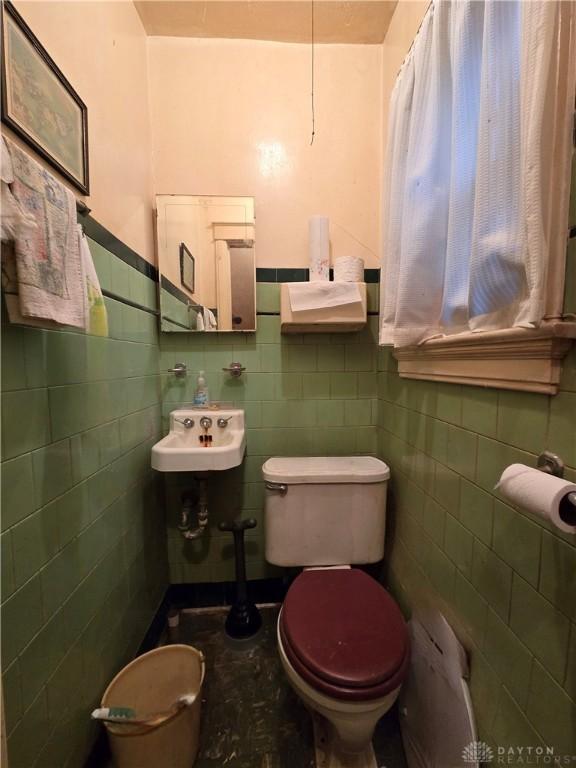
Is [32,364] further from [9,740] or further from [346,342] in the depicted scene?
[346,342]

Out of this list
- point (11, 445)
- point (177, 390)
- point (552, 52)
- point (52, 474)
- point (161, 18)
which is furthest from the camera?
point (177, 390)

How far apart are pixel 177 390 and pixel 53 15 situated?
119cm

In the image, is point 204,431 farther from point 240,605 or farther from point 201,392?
point 240,605

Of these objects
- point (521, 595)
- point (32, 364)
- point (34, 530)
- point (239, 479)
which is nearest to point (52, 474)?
point (34, 530)

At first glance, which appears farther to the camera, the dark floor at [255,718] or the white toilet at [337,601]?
the dark floor at [255,718]

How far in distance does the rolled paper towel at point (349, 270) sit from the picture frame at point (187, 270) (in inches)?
26.4

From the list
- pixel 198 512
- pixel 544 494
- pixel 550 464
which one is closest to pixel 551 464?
pixel 550 464

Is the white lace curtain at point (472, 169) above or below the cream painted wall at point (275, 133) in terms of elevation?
below

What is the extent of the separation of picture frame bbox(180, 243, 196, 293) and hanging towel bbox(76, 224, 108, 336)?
2.04 ft

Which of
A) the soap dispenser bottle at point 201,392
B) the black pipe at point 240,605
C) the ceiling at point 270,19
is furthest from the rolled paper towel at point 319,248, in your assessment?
the black pipe at point 240,605

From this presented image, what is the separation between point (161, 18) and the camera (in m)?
1.26

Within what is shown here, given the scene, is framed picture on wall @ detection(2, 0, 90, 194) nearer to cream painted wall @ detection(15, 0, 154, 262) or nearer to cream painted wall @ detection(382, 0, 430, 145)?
cream painted wall @ detection(15, 0, 154, 262)

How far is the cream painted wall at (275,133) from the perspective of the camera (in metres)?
1.35

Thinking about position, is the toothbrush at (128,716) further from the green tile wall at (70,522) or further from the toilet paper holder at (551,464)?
the toilet paper holder at (551,464)
